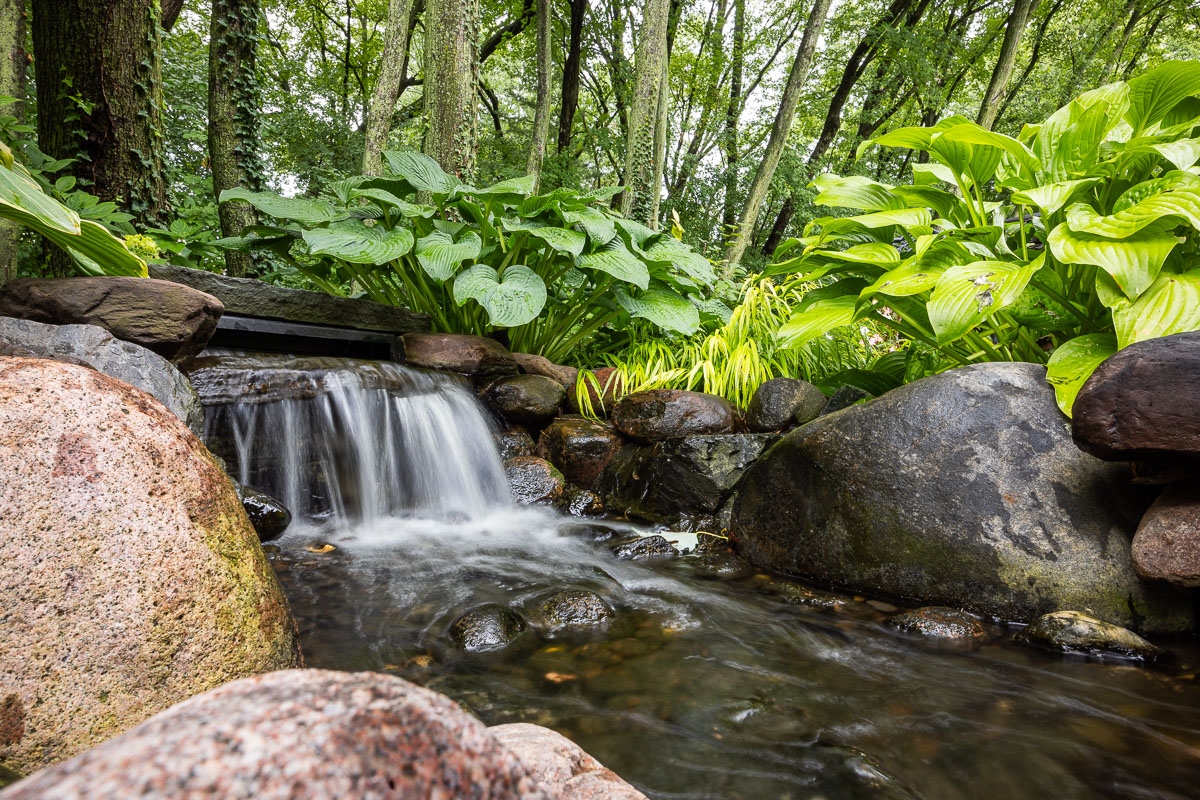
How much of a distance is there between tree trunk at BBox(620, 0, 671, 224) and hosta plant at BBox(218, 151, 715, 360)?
1.39m

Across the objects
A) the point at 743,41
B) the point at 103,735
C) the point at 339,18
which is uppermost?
the point at 339,18

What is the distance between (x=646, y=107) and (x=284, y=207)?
11.9 ft

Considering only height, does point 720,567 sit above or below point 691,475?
below

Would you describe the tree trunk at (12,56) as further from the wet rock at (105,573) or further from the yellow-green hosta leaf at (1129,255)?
the yellow-green hosta leaf at (1129,255)

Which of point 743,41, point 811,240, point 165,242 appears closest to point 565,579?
point 811,240

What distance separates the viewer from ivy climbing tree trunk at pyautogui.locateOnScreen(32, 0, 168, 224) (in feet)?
13.9

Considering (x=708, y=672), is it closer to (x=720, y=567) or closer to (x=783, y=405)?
(x=720, y=567)

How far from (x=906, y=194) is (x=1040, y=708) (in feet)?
8.76

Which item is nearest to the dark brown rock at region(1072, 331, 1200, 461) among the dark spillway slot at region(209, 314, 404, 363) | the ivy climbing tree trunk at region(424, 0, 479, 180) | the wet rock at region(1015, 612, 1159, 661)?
the wet rock at region(1015, 612, 1159, 661)

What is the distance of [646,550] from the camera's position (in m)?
3.30

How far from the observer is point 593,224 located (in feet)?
14.4

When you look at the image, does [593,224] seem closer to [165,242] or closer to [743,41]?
[165,242]

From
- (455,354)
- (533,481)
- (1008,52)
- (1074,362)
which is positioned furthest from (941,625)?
(1008,52)

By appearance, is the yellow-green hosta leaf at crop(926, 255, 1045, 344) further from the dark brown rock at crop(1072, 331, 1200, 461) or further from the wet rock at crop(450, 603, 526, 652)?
the wet rock at crop(450, 603, 526, 652)
